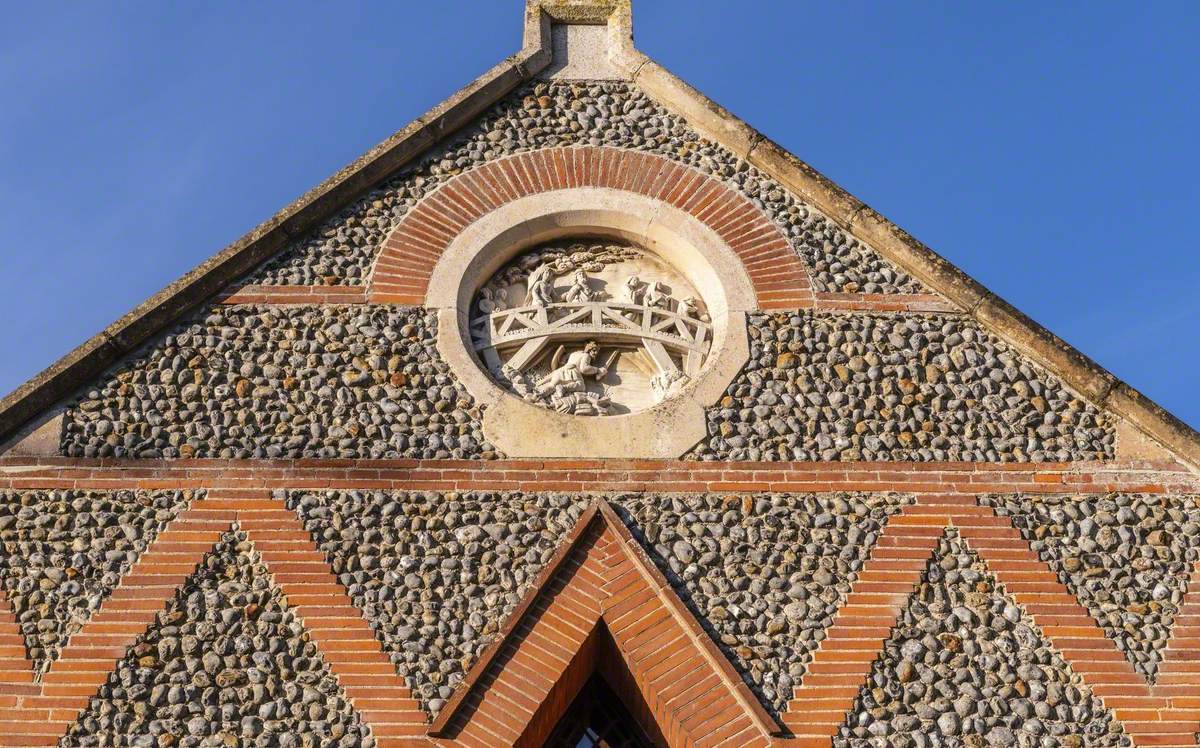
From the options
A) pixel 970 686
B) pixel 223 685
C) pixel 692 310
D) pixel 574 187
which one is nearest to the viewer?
pixel 223 685

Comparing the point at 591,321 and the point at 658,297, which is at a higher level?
the point at 658,297

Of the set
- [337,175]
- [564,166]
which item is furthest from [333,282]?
[564,166]

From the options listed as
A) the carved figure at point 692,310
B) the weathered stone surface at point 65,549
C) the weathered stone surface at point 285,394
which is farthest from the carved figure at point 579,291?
the weathered stone surface at point 65,549

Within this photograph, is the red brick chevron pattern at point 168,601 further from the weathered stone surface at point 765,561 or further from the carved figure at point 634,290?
the carved figure at point 634,290

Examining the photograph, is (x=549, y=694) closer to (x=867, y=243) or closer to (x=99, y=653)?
(x=99, y=653)

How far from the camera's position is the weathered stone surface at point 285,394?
10.2 meters

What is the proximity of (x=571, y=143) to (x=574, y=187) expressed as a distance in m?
0.45

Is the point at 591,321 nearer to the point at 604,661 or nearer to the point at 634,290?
the point at 634,290

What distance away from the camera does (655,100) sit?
488 inches

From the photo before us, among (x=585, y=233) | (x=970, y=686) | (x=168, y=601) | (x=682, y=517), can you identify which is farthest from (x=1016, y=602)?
(x=168, y=601)

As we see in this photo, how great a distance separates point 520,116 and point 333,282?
216cm

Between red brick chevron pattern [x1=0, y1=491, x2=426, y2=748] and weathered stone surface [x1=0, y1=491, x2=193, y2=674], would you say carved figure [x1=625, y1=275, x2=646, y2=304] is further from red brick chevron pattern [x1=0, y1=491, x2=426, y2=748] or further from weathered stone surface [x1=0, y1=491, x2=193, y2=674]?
weathered stone surface [x1=0, y1=491, x2=193, y2=674]

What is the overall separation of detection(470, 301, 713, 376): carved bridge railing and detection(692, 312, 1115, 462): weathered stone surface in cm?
50

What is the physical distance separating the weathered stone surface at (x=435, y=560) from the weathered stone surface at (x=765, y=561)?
68 cm
